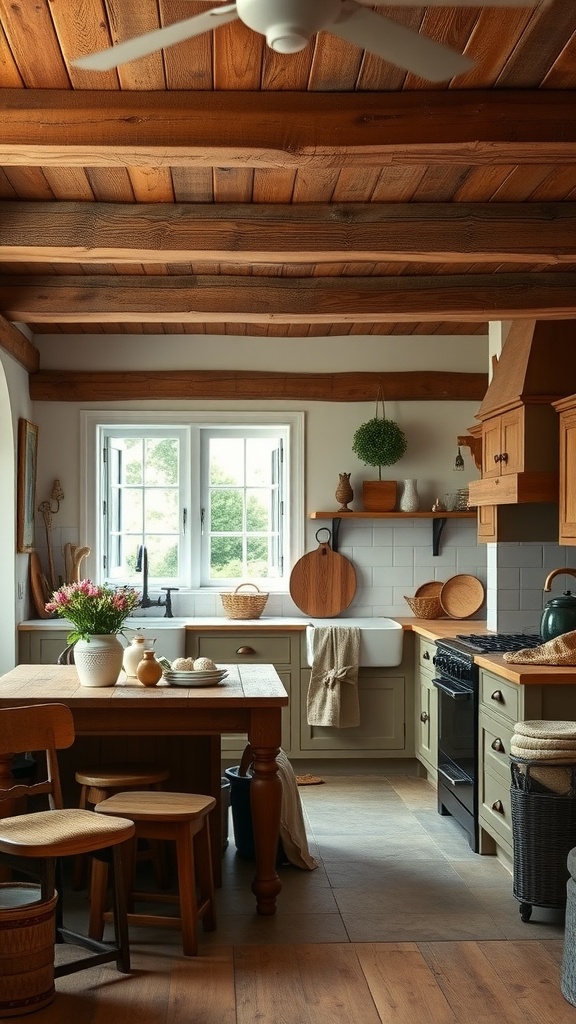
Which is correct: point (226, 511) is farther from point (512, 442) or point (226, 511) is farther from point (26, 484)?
point (512, 442)

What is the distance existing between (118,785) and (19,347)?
3.42 m

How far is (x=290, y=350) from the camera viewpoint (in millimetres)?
7391

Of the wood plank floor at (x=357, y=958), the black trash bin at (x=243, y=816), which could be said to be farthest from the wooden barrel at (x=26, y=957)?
the black trash bin at (x=243, y=816)

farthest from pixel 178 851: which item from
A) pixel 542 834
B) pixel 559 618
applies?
pixel 559 618

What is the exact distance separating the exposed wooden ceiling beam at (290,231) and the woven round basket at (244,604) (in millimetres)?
3005

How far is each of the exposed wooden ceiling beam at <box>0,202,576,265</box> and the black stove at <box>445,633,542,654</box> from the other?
73.8 inches

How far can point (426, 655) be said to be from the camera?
6355 millimetres

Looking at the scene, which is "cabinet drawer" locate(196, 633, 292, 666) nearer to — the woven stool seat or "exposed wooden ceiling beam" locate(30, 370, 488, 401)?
"exposed wooden ceiling beam" locate(30, 370, 488, 401)

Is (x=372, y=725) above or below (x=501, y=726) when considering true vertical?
below

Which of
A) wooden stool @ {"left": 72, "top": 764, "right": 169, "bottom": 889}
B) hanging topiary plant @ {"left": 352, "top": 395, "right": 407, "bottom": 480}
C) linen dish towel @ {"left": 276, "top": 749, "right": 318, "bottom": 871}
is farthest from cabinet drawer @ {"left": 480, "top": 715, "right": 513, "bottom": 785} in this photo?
hanging topiary plant @ {"left": 352, "top": 395, "right": 407, "bottom": 480}

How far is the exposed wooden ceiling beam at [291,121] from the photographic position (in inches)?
133

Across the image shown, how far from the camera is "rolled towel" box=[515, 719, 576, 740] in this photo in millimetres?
3967

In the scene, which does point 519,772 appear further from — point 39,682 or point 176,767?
point 39,682

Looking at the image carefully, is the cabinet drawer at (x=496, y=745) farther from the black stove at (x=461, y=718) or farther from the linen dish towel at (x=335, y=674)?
the linen dish towel at (x=335, y=674)
